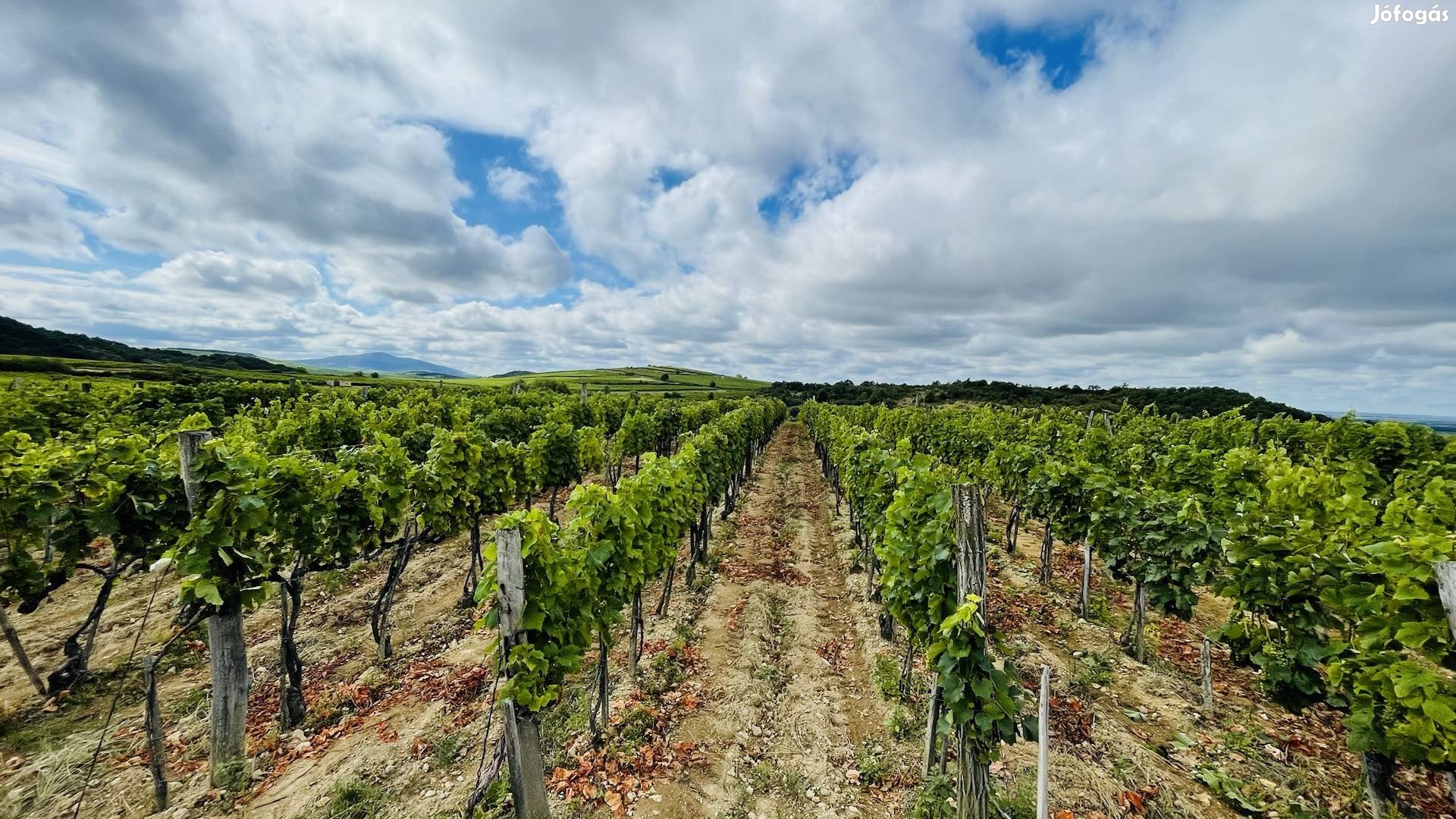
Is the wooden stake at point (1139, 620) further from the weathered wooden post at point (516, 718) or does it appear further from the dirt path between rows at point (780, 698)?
the weathered wooden post at point (516, 718)

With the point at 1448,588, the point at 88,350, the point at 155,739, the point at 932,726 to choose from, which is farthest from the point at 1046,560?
the point at 88,350

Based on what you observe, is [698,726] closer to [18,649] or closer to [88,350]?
[18,649]

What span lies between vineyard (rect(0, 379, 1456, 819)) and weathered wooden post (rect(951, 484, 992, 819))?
0.08 feet

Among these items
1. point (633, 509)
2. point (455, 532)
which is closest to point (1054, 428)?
point (633, 509)

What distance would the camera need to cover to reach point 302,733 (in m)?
6.24

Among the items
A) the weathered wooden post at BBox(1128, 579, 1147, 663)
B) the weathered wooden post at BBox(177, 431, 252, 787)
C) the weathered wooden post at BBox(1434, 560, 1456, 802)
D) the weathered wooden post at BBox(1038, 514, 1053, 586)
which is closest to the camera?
the weathered wooden post at BBox(1434, 560, 1456, 802)

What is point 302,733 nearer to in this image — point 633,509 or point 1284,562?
point 633,509

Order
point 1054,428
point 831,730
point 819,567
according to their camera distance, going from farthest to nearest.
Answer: point 1054,428
point 819,567
point 831,730

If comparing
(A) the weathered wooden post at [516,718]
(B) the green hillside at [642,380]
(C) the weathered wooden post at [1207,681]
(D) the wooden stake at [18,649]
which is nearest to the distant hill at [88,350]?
(B) the green hillside at [642,380]

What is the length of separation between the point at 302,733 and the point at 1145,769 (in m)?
9.67

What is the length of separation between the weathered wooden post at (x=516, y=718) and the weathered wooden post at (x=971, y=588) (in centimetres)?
392

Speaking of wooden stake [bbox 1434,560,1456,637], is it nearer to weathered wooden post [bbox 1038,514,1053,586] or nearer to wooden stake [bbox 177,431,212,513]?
weathered wooden post [bbox 1038,514,1053,586]

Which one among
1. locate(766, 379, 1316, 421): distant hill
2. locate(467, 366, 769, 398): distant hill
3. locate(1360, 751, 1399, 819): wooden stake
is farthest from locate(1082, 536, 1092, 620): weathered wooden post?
locate(467, 366, 769, 398): distant hill

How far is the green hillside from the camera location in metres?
90.8
